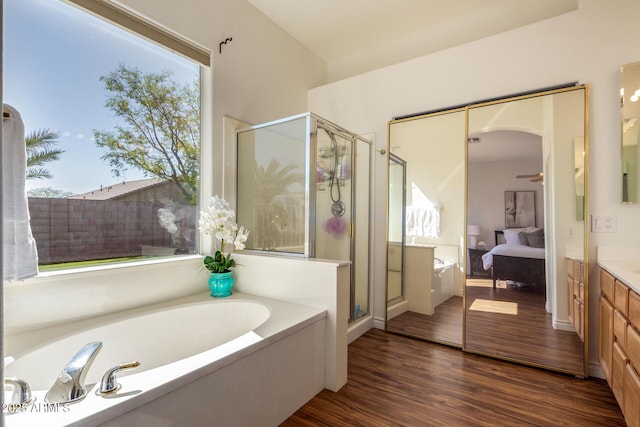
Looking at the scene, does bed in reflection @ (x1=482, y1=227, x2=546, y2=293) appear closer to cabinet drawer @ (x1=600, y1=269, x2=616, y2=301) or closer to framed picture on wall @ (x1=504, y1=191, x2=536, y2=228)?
framed picture on wall @ (x1=504, y1=191, x2=536, y2=228)

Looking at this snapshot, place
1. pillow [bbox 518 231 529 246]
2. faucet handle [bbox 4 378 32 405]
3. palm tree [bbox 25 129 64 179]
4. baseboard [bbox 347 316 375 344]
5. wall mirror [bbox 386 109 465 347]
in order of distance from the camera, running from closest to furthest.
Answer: faucet handle [bbox 4 378 32 405]
palm tree [bbox 25 129 64 179]
pillow [bbox 518 231 529 246]
wall mirror [bbox 386 109 465 347]
baseboard [bbox 347 316 375 344]

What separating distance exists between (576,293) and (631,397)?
2.96 feet

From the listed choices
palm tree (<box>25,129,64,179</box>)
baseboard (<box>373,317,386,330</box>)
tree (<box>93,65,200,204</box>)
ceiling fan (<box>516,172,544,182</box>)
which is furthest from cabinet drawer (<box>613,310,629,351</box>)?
palm tree (<box>25,129,64,179</box>)

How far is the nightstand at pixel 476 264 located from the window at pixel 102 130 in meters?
2.27

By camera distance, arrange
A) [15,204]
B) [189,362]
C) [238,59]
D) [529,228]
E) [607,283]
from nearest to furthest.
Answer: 1. [189,362]
2. [15,204]
3. [607,283]
4. [529,228]
5. [238,59]

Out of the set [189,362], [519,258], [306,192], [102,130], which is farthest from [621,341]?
[102,130]

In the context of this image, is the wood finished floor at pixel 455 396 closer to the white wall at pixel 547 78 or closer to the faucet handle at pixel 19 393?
the white wall at pixel 547 78

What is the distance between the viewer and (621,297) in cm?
166

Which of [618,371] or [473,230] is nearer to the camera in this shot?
[618,371]

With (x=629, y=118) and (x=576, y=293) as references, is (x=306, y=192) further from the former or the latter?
(x=629, y=118)

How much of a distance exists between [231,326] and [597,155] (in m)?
2.79

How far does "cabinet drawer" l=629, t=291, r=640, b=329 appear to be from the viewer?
1.43 m

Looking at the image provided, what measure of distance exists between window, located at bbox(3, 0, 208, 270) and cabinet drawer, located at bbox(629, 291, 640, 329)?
269 cm

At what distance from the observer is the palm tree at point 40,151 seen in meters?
1.69
